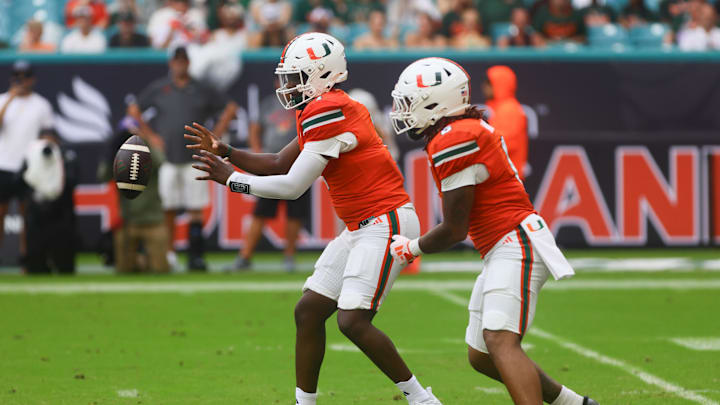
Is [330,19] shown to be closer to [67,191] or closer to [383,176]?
[67,191]

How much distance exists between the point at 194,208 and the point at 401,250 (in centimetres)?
743

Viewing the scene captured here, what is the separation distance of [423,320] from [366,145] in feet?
11.8

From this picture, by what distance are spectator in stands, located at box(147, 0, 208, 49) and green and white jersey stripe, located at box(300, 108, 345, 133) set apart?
895 centimetres

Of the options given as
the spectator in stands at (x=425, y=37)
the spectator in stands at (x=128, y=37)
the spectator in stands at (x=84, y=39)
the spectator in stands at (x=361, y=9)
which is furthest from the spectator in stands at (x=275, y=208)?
the spectator in stands at (x=361, y=9)

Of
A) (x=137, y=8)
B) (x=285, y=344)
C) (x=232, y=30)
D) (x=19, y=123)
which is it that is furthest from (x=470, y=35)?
(x=285, y=344)

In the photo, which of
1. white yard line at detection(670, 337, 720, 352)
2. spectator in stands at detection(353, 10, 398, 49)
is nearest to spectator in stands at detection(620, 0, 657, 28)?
spectator in stands at detection(353, 10, 398, 49)

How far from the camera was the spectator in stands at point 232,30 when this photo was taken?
14688 millimetres

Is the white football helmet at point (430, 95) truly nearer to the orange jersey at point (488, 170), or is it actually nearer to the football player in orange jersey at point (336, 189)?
the orange jersey at point (488, 170)

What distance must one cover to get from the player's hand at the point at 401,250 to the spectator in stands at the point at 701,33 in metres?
11.5

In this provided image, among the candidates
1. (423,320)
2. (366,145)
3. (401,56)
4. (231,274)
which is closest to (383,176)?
(366,145)

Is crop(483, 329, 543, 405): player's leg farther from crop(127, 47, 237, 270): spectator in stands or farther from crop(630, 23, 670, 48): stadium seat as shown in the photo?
crop(630, 23, 670, 48): stadium seat

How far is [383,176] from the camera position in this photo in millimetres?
5387

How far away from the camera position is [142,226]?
11.6m

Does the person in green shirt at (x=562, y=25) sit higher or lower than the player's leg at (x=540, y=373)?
higher
